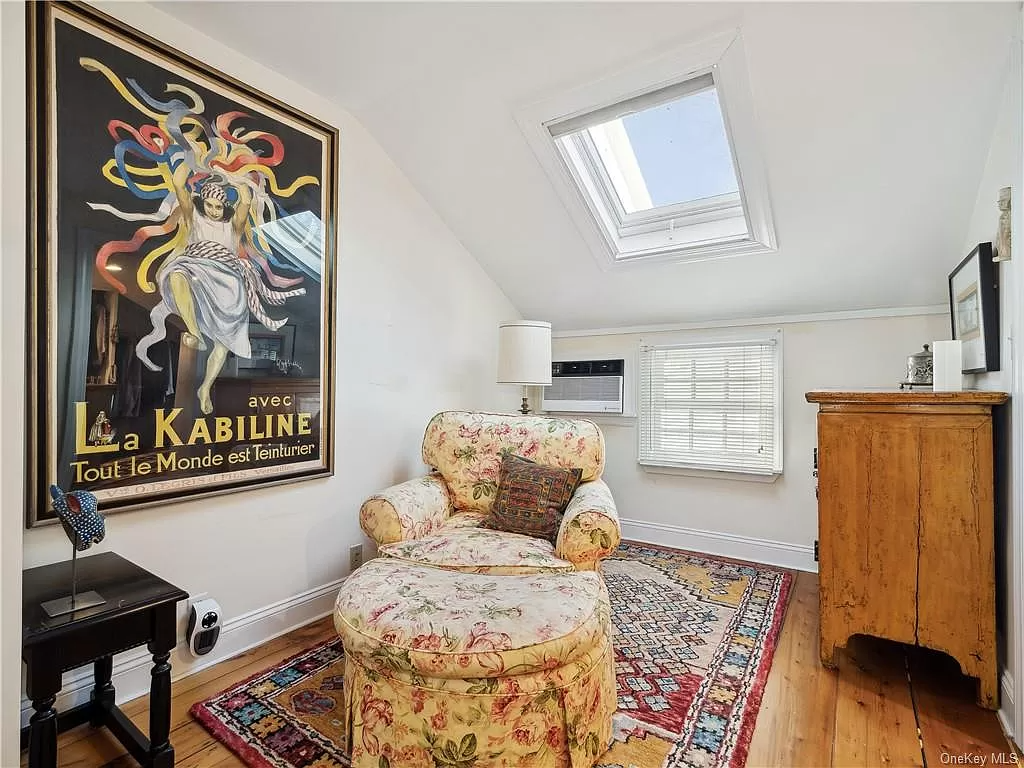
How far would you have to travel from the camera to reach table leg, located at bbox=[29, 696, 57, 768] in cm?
114

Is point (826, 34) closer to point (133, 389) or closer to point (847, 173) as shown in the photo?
point (847, 173)

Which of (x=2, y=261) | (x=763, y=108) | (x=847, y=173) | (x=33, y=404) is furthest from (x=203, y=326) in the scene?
(x=847, y=173)

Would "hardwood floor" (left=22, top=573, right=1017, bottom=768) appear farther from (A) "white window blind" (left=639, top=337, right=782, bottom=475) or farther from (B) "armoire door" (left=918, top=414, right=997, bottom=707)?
(A) "white window blind" (left=639, top=337, right=782, bottom=475)

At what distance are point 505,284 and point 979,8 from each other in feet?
8.12

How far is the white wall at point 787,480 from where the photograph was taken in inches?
108

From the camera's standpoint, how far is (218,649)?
1.93 meters

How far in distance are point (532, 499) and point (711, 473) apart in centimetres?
164

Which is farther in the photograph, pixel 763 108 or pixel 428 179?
pixel 428 179

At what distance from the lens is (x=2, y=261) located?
1.16 meters

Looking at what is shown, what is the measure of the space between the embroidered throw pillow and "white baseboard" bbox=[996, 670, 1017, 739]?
1.50 metres

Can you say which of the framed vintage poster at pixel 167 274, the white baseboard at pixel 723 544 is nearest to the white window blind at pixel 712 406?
the white baseboard at pixel 723 544

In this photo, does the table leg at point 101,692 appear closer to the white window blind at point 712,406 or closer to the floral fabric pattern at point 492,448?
the floral fabric pattern at point 492,448

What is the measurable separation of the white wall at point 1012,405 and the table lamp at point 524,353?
6.22 feet
